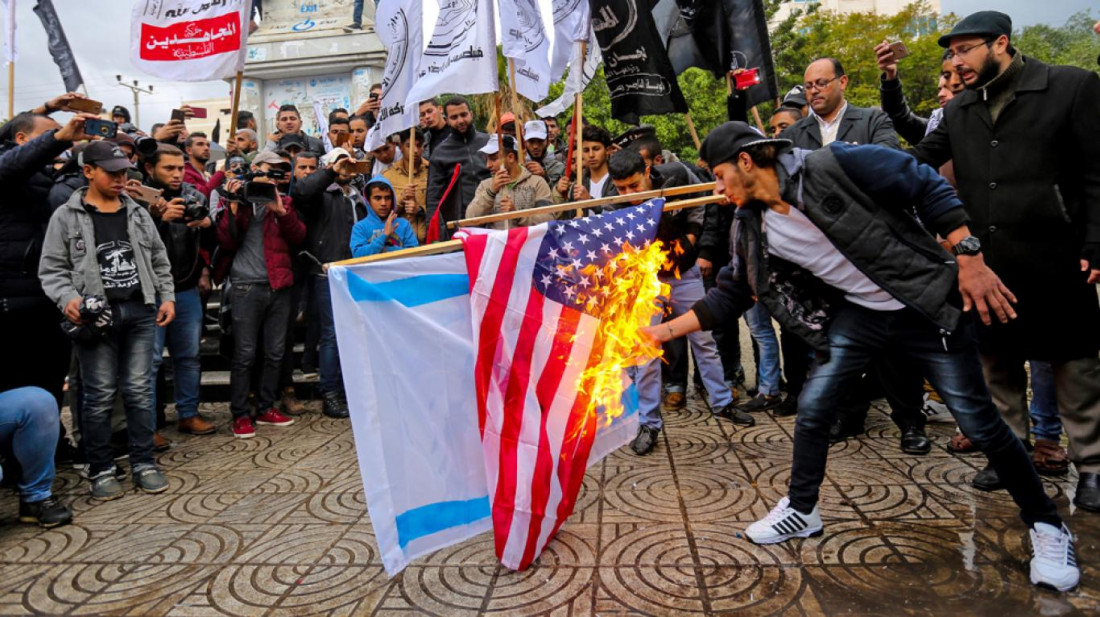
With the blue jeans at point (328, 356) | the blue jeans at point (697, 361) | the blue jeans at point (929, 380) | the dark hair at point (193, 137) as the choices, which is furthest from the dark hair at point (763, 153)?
the dark hair at point (193, 137)

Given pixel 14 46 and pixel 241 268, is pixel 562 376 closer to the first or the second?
pixel 241 268

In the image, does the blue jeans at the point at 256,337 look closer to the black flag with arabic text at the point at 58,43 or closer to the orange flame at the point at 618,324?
the orange flame at the point at 618,324

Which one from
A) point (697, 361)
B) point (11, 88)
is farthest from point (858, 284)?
point (11, 88)

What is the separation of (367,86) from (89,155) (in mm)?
16486

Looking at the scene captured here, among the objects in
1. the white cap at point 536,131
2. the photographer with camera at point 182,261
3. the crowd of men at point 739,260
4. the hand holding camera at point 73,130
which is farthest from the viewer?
the white cap at point 536,131

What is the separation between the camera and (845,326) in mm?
3322

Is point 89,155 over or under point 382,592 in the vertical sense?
over

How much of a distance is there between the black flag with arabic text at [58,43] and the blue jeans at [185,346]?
4121 millimetres

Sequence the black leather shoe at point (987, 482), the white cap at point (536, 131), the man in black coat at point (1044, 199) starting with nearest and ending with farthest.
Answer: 1. the man in black coat at point (1044, 199)
2. the black leather shoe at point (987, 482)
3. the white cap at point (536, 131)

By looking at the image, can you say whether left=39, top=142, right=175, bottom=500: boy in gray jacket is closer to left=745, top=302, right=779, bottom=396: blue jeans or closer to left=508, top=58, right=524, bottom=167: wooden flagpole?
left=508, top=58, right=524, bottom=167: wooden flagpole

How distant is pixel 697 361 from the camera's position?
565 cm

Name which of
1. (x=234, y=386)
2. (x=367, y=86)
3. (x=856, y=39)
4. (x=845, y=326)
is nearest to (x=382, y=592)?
(x=845, y=326)

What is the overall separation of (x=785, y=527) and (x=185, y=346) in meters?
5.11

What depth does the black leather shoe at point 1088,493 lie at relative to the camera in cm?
356
